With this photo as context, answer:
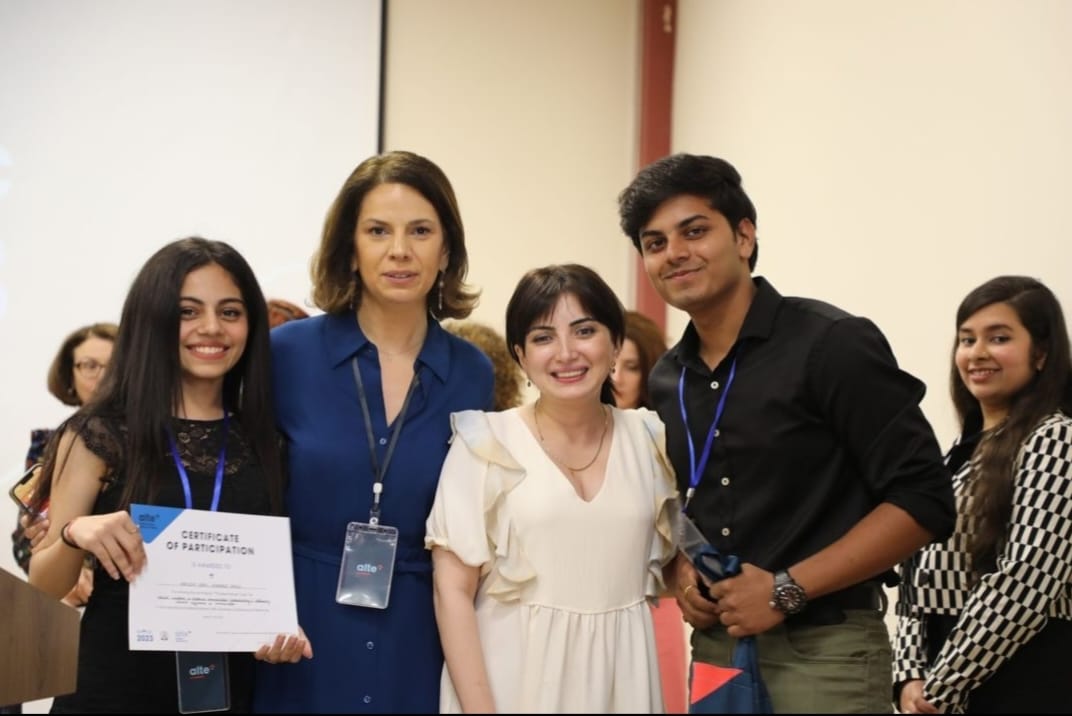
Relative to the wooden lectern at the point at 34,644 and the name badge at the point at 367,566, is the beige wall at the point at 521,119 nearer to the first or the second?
the name badge at the point at 367,566

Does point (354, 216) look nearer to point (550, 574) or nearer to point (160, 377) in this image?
point (160, 377)

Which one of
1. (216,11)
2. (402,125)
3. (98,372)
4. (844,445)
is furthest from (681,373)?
(216,11)

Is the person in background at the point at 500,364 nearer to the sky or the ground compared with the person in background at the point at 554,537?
nearer to the sky

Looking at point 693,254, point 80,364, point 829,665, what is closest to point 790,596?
point 829,665

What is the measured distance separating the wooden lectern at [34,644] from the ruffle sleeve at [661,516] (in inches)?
45.3

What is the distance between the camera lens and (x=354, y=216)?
266 centimetres

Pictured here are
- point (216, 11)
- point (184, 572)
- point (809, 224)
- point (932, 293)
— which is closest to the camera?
point (184, 572)

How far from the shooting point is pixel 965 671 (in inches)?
108

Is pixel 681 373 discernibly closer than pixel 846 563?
No

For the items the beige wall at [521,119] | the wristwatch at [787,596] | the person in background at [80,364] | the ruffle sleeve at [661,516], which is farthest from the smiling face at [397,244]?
the beige wall at [521,119]

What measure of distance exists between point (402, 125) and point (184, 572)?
384 centimetres

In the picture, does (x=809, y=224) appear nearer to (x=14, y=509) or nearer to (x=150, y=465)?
(x=150, y=465)

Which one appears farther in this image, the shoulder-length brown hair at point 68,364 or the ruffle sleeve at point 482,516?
the shoulder-length brown hair at point 68,364

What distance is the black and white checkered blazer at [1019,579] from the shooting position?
8.72ft
